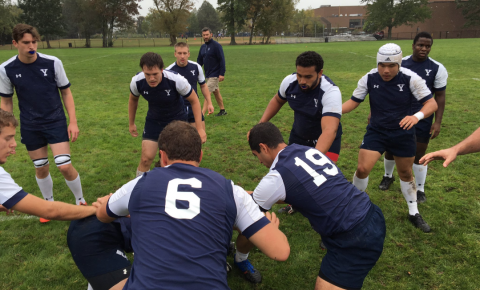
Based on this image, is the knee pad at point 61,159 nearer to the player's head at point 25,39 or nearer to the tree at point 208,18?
the player's head at point 25,39

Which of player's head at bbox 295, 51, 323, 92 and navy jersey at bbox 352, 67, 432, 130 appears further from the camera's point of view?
navy jersey at bbox 352, 67, 432, 130

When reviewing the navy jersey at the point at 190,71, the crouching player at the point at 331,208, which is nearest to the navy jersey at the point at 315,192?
the crouching player at the point at 331,208

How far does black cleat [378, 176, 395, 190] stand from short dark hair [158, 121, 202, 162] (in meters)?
4.26

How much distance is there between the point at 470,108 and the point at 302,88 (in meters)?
8.57

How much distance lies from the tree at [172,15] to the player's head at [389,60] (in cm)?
6250

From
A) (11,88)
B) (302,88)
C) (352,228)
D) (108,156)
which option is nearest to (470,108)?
(302,88)

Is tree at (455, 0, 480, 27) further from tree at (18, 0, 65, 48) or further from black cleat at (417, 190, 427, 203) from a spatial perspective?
tree at (18, 0, 65, 48)

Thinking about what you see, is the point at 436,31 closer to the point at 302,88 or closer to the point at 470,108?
the point at 470,108

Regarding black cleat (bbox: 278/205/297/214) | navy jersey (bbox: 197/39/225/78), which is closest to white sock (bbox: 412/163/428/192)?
black cleat (bbox: 278/205/297/214)

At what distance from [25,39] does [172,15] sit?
64364 millimetres

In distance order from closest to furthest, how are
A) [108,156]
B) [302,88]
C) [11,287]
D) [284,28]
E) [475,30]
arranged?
[11,287] → [302,88] → [108,156] → [475,30] → [284,28]

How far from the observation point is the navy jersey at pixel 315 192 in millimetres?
2668

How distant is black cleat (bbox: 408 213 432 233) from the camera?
439 cm

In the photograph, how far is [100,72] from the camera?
65.8ft
